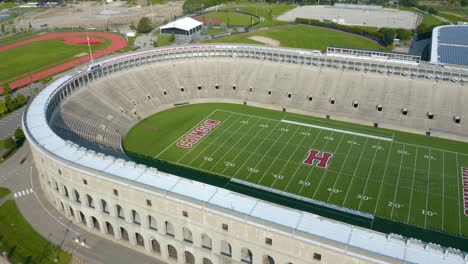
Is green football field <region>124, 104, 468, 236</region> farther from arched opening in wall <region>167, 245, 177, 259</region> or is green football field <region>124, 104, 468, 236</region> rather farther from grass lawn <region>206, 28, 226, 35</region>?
grass lawn <region>206, 28, 226, 35</region>

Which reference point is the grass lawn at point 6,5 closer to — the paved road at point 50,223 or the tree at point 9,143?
the tree at point 9,143

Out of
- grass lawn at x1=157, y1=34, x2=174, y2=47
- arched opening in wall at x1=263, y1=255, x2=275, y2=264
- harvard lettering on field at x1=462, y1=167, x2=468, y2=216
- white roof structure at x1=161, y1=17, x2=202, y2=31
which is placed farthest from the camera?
Answer: white roof structure at x1=161, y1=17, x2=202, y2=31

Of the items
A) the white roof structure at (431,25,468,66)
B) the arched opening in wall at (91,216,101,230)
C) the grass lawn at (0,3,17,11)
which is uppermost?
the grass lawn at (0,3,17,11)

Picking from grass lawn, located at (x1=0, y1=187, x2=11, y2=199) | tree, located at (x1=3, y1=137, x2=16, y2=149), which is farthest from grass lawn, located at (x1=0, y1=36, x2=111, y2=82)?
grass lawn, located at (x1=0, y1=187, x2=11, y2=199)

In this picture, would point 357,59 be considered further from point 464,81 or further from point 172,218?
point 172,218

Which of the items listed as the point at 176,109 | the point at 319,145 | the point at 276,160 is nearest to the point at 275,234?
the point at 276,160

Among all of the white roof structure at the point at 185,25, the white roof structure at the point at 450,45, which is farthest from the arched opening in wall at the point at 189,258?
the white roof structure at the point at 185,25
